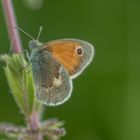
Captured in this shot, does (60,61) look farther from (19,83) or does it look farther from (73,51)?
(19,83)

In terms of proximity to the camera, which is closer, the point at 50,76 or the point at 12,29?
the point at 12,29

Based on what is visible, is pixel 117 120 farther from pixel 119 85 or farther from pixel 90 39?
pixel 90 39

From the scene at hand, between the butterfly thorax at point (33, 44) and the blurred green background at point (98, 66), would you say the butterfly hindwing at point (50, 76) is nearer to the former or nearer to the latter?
the butterfly thorax at point (33, 44)

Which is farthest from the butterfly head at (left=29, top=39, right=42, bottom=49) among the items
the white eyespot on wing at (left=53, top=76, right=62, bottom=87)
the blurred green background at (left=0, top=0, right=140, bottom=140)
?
the blurred green background at (left=0, top=0, right=140, bottom=140)

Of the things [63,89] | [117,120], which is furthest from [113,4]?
[63,89]

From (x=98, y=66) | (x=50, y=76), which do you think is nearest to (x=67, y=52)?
(x=50, y=76)

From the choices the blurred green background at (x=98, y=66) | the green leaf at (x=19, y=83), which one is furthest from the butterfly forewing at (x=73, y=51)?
the blurred green background at (x=98, y=66)
